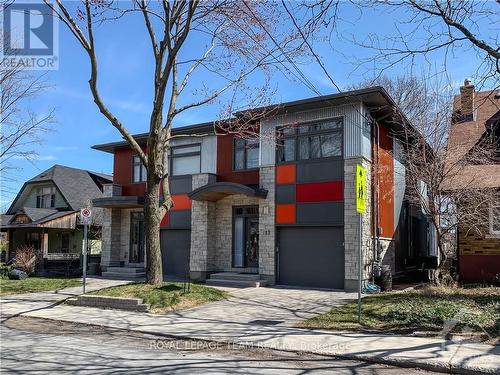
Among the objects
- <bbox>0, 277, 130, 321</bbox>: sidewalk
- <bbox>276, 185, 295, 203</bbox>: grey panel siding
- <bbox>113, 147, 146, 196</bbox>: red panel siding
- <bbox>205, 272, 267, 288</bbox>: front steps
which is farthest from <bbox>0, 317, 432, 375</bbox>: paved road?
<bbox>113, 147, 146, 196</bbox>: red panel siding

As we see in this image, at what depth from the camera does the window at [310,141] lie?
17.8 metres

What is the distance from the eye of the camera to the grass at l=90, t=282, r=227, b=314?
1291cm

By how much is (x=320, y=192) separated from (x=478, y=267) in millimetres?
6163

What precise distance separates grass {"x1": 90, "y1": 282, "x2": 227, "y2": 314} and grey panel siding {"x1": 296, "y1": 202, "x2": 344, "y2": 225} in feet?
15.6

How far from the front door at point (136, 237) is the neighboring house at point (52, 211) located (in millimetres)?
8619

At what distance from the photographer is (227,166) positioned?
20984mm

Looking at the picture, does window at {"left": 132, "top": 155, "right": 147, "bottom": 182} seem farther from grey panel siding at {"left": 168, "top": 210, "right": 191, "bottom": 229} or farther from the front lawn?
the front lawn

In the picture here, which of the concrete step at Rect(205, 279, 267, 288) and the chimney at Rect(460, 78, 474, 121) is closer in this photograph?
the concrete step at Rect(205, 279, 267, 288)

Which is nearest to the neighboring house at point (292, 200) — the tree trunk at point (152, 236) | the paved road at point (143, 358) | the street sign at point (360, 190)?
the tree trunk at point (152, 236)

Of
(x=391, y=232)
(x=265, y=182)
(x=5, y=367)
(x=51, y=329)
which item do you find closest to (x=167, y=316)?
(x=51, y=329)

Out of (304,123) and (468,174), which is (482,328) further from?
(304,123)

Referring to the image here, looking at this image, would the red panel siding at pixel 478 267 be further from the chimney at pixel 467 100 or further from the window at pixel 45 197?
the window at pixel 45 197

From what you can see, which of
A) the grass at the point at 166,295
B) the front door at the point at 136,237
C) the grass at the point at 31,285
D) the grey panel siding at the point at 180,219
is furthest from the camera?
the front door at the point at 136,237

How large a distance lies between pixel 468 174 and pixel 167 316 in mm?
11690
